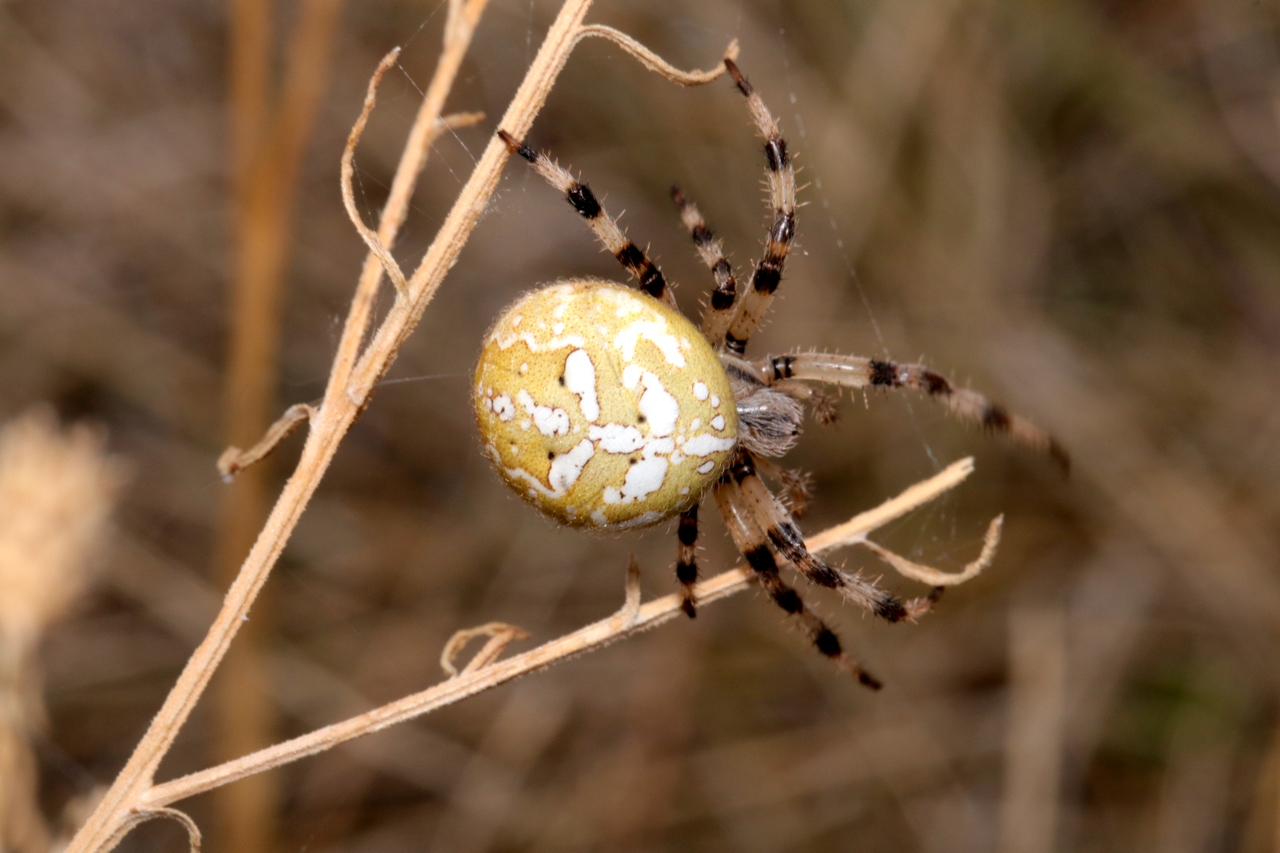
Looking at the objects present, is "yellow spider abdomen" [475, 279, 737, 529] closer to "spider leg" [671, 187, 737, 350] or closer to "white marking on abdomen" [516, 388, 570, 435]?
"white marking on abdomen" [516, 388, 570, 435]

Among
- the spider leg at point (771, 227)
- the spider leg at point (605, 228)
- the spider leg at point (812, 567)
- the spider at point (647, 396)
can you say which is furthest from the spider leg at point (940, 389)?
the spider leg at point (605, 228)

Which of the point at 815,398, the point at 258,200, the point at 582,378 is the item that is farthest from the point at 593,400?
the point at 258,200

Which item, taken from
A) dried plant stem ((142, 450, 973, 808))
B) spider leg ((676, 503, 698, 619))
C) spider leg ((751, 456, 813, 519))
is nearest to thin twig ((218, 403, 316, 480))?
dried plant stem ((142, 450, 973, 808))

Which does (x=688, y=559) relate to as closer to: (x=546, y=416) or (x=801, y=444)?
(x=546, y=416)

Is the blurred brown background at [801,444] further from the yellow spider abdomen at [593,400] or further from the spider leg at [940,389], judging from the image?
the yellow spider abdomen at [593,400]

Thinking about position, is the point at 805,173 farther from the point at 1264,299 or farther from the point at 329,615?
the point at 329,615

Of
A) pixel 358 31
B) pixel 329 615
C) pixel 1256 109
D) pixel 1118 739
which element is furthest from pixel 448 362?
pixel 1256 109
